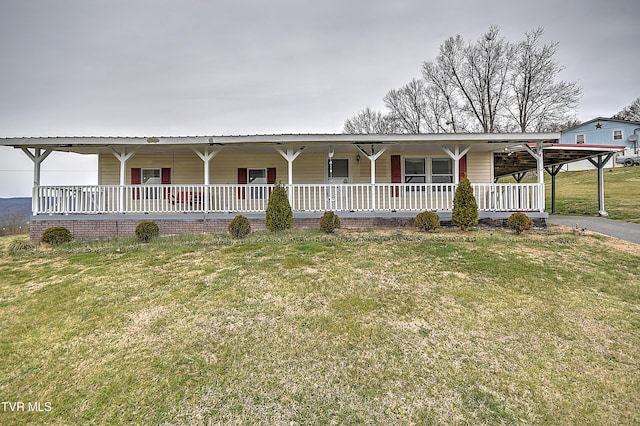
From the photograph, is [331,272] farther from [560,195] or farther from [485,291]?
[560,195]

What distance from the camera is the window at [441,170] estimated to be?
1216cm

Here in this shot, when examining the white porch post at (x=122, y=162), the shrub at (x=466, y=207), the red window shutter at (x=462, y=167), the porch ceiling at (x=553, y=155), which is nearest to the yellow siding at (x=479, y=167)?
the red window shutter at (x=462, y=167)

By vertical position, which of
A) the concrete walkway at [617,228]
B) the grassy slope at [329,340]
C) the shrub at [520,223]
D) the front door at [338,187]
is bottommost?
the grassy slope at [329,340]

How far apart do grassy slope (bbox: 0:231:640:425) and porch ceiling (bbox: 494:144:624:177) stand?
Result: 20.3ft

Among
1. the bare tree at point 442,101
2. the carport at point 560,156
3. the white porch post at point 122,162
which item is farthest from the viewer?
the bare tree at point 442,101

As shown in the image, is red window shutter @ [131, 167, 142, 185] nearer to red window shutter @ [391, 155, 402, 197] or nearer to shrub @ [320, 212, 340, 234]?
shrub @ [320, 212, 340, 234]

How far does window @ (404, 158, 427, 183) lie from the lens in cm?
1227

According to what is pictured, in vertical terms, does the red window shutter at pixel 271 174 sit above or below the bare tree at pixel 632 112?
below

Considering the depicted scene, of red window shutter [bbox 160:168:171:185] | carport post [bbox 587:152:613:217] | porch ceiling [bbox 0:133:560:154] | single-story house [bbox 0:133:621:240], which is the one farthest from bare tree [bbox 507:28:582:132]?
red window shutter [bbox 160:168:171:185]

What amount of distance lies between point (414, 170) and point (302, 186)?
15.3 ft

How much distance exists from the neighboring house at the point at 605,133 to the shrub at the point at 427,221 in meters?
31.9

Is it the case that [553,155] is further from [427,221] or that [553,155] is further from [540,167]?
[427,221]

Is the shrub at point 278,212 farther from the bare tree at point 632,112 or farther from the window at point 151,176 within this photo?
the bare tree at point 632,112

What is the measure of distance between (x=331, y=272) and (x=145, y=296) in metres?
3.17
